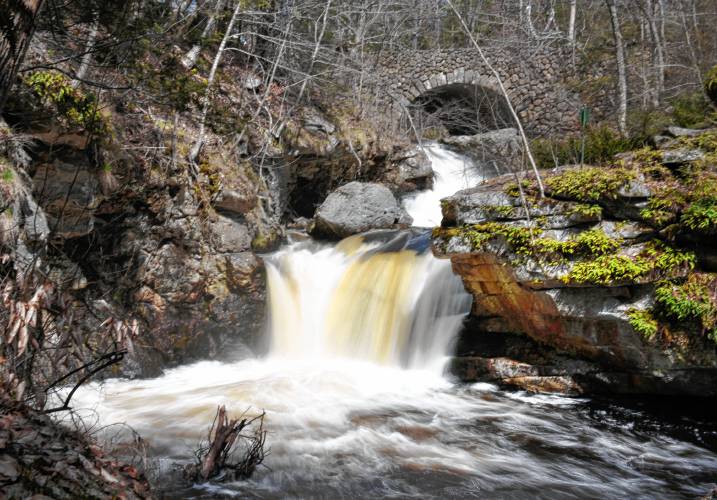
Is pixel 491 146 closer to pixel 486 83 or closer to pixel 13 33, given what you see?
pixel 486 83

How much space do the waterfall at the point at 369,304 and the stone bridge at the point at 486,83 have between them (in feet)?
23.9

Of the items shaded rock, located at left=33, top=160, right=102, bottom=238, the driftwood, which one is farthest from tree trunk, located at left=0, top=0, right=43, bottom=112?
shaded rock, located at left=33, top=160, right=102, bottom=238

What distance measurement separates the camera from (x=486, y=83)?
54.3ft

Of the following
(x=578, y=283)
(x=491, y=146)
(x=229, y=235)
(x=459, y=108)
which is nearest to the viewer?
(x=578, y=283)

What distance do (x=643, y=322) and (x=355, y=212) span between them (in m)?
6.14

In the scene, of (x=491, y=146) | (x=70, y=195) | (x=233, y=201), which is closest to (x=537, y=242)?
(x=233, y=201)

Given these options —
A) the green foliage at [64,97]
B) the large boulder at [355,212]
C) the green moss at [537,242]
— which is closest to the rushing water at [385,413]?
the large boulder at [355,212]

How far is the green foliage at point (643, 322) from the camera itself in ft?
16.8

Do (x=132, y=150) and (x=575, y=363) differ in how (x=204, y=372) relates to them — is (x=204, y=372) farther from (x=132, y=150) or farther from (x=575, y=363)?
(x=575, y=363)

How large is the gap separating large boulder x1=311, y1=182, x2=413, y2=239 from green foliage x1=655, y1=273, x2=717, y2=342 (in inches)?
237

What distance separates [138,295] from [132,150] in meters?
2.04

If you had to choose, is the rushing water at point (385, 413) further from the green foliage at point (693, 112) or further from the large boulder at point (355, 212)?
the green foliage at point (693, 112)

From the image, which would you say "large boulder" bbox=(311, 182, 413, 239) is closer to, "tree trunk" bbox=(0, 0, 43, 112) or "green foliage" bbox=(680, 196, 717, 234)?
"green foliage" bbox=(680, 196, 717, 234)

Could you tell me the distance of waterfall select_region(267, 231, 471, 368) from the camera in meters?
7.36
